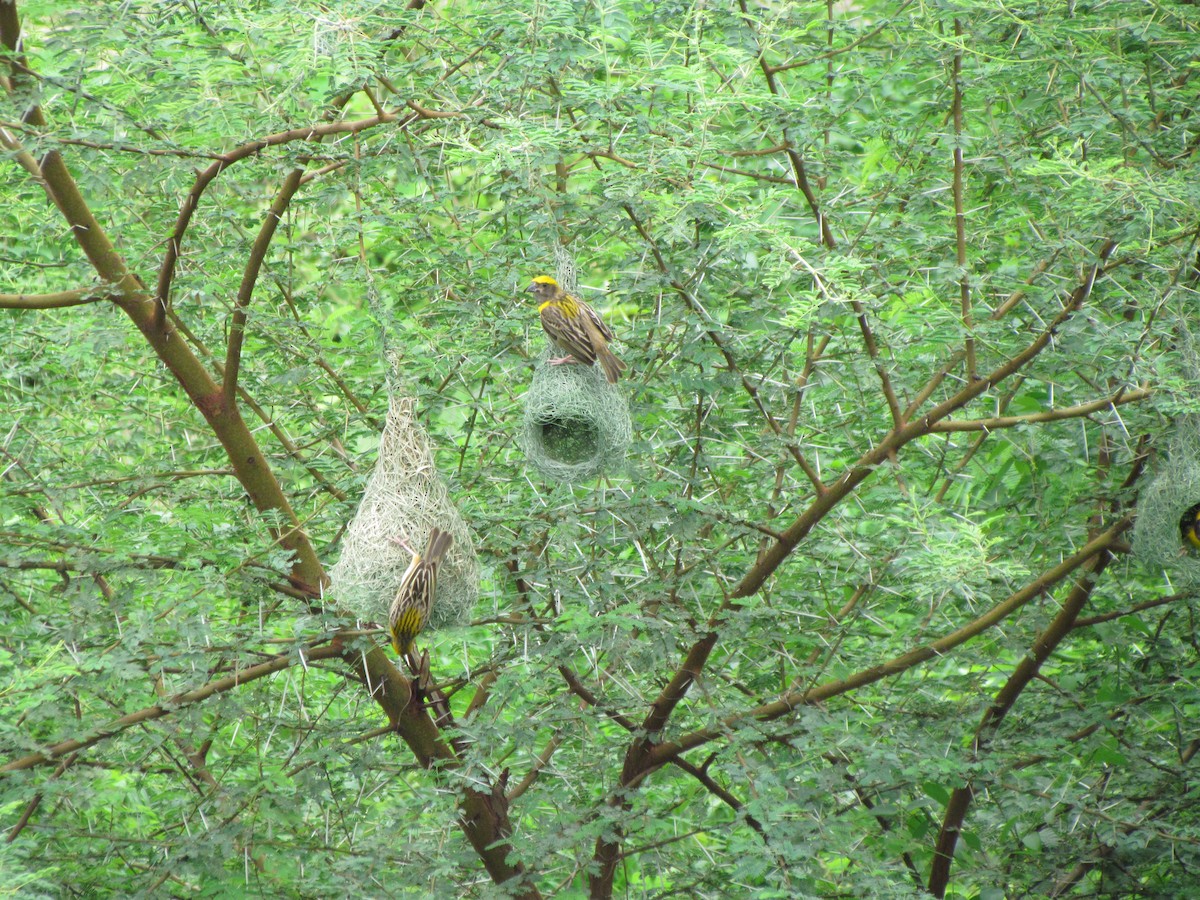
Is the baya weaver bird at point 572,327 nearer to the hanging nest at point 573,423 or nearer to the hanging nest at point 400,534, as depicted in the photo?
the hanging nest at point 573,423

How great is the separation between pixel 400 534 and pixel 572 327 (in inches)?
31.4

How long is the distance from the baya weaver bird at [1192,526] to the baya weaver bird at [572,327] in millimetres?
1766

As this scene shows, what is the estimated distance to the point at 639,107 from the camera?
402cm

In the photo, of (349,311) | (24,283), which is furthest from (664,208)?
(349,311)

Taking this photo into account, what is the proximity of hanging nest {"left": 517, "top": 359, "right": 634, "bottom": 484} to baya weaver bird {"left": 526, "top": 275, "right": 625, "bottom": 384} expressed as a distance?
67 millimetres

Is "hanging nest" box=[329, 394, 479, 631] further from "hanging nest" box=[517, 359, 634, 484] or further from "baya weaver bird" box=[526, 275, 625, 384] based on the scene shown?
"baya weaver bird" box=[526, 275, 625, 384]

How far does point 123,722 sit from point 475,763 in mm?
1160

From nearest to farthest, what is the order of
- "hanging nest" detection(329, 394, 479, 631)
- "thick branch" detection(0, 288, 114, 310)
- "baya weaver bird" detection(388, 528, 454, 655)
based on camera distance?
"baya weaver bird" detection(388, 528, 454, 655)
"hanging nest" detection(329, 394, 479, 631)
"thick branch" detection(0, 288, 114, 310)

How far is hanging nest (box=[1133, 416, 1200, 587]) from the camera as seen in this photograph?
12.9ft

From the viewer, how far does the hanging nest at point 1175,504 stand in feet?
12.9

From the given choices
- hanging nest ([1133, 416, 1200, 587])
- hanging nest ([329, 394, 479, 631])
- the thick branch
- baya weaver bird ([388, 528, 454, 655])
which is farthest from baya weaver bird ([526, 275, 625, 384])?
hanging nest ([1133, 416, 1200, 587])

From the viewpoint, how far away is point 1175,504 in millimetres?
3951

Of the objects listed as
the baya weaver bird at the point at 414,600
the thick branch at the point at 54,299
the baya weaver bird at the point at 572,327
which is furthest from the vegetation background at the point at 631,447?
the baya weaver bird at the point at 414,600

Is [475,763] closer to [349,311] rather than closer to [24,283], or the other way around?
[24,283]
